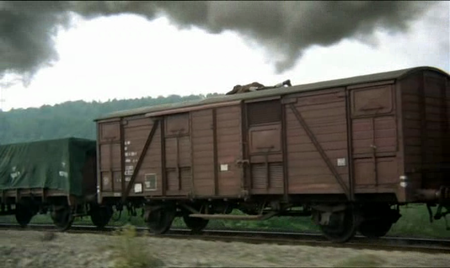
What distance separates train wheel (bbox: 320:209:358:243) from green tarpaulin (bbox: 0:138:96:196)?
8477mm

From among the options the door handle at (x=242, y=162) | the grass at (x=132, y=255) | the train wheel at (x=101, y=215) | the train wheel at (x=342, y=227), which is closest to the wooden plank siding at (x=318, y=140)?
the train wheel at (x=342, y=227)

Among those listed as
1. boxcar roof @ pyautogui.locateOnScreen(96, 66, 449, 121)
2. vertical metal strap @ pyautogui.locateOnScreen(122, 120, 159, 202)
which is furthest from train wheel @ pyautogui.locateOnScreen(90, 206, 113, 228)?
boxcar roof @ pyautogui.locateOnScreen(96, 66, 449, 121)

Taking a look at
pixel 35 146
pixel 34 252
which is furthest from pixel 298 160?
pixel 35 146

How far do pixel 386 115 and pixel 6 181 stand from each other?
44.1 ft

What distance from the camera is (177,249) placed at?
11422 mm

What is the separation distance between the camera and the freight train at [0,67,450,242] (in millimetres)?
11594

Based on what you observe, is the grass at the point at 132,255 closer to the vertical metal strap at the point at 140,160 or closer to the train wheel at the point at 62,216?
the vertical metal strap at the point at 140,160

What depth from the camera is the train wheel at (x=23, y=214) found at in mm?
20469

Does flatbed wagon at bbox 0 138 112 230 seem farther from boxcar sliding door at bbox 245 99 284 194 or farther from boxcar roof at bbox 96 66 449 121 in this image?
boxcar sliding door at bbox 245 99 284 194

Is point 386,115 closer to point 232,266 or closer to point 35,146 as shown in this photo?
point 232,266

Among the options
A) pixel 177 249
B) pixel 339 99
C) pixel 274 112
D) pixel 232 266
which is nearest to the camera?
pixel 232 266

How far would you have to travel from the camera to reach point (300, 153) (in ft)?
42.3

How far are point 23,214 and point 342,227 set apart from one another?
12227 millimetres

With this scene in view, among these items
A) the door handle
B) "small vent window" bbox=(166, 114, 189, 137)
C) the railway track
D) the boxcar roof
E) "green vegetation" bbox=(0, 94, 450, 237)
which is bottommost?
the railway track
